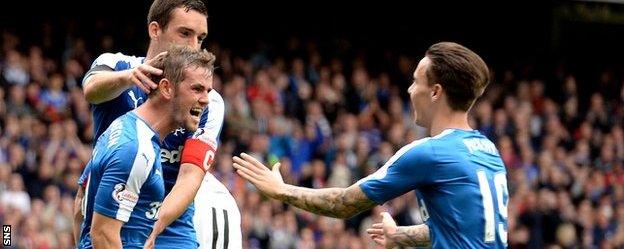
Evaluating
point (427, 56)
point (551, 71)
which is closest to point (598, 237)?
point (551, 71)

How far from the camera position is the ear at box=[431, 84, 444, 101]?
659cm

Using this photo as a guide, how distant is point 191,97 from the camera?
677cm

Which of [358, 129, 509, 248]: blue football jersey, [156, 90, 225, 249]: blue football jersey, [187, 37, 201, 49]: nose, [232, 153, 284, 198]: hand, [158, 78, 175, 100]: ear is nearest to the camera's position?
[358, 129, 509, 248]: blue football jersey

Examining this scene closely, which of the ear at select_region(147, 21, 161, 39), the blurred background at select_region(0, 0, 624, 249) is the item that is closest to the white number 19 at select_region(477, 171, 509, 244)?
the ear at select_region(147, 21, 161, 39)

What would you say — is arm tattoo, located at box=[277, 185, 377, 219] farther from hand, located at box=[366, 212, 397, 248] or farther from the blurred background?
the blurred background

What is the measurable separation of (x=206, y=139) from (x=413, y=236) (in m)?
1.28

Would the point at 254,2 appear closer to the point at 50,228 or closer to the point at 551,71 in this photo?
the point at 551,71

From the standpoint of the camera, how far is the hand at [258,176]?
271 inches

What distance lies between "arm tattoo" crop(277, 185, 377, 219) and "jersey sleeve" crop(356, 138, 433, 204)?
0.21 feet

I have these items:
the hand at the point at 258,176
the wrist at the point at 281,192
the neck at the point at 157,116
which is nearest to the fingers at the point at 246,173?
the hand at the point at 258,176

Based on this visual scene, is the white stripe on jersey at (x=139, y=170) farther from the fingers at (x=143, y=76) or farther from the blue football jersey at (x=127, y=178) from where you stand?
the fingers at (x=143, y=76)

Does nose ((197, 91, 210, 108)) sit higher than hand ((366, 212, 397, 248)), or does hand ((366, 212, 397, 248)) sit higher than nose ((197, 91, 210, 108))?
nose ((197, 91, 210, 108))

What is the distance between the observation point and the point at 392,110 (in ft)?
74.3

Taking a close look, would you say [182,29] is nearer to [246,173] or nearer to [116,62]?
[116,62]
